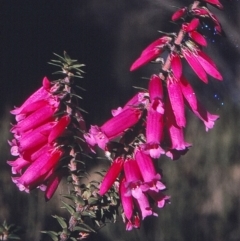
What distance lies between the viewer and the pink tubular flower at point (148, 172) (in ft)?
4.72

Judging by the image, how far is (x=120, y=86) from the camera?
4.24 metres

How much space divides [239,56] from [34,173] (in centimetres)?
306

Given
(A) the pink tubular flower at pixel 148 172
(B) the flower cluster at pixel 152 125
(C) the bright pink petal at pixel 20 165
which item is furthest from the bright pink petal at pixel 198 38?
(C) the bright pink petal at pixel 20 165

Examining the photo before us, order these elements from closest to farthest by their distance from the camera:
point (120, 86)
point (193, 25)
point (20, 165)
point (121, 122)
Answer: point (193, 25) → point (121, 122) → point (20, 165) → point (120, 86)

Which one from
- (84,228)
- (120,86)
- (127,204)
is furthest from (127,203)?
(120,86)

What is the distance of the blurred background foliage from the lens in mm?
4133

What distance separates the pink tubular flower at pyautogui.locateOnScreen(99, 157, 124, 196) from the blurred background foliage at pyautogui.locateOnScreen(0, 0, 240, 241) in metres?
2.61

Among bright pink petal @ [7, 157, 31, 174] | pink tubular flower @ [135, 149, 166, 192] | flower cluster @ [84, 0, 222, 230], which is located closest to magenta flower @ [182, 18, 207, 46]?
flower cluster @ [84, 0, 222, 230]

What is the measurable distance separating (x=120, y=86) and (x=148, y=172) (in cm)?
281

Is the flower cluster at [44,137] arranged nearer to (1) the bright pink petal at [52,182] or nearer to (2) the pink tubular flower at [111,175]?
(1) the bright pink petal at [52,182]

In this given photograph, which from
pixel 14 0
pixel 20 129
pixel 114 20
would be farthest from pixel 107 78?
pixel 20 129

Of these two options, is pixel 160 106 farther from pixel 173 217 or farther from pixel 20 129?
pixel 173 217

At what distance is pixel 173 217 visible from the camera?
431 centimetres

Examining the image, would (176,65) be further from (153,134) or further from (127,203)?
(127,203)
